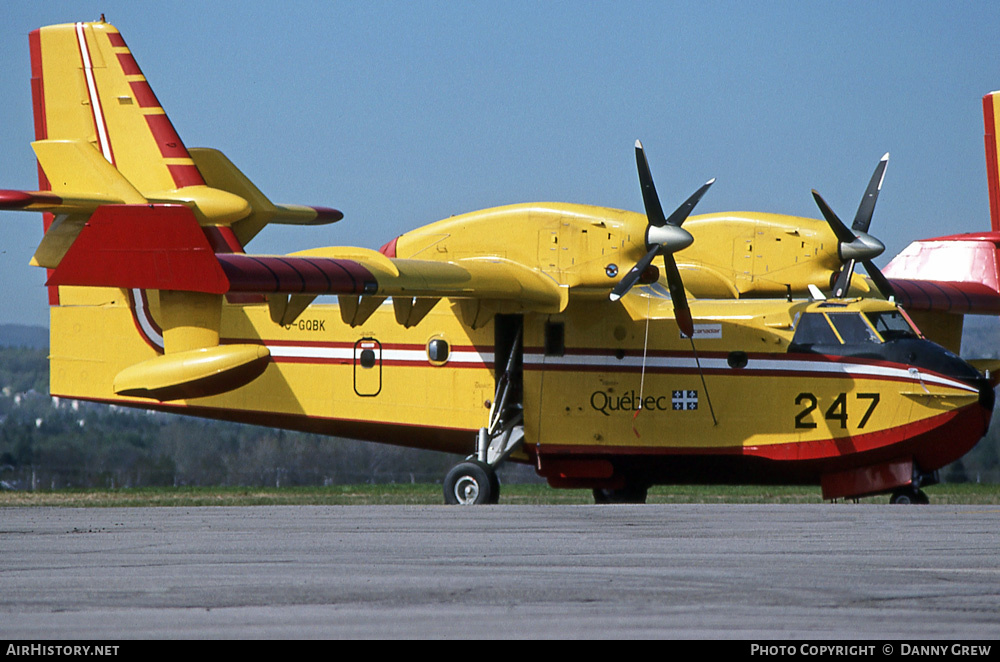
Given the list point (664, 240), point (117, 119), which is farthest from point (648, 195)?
point (117, 119)

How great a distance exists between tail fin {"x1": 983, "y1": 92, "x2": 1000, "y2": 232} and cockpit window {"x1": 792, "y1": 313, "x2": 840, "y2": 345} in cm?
809

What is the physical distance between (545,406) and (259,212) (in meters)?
6.00

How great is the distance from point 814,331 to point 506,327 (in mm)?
4566

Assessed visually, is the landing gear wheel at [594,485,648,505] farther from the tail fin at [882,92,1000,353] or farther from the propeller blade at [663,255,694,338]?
the tail fin at [882,92,1000,353]

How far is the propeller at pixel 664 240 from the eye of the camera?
18125 millimetres

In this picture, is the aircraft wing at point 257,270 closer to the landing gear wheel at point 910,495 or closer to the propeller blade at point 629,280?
the propeller blade at point 629,280

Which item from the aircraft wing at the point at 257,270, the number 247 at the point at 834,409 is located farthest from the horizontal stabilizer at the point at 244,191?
the number 247 at the point at 834,409

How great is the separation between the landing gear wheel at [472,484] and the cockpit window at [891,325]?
19.5ft

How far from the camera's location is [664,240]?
59.8 ft

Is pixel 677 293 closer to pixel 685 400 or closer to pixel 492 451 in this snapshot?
pixel 685 400

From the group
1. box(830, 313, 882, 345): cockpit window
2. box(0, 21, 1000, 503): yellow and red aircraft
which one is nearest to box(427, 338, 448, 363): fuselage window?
box(0, 21, 1000, 503): yellow and red aircraft

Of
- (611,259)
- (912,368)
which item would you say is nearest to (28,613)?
(611,259)

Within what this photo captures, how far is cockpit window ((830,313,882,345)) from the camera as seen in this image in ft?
60.0
